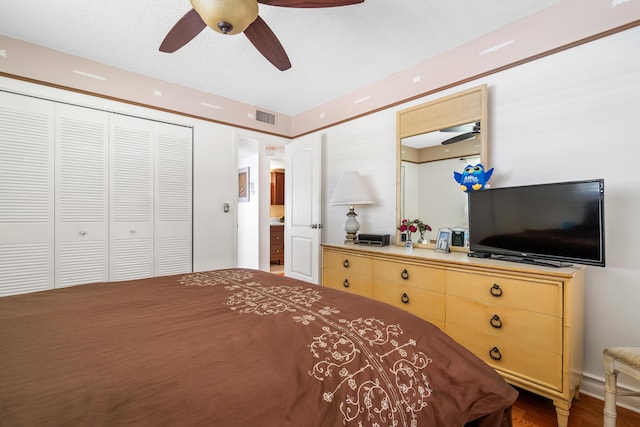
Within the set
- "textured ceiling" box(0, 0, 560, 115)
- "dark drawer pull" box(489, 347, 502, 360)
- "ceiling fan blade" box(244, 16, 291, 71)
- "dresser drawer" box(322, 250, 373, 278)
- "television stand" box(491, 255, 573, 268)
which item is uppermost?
"textured ceiling" box(0, 0, 560, 115)

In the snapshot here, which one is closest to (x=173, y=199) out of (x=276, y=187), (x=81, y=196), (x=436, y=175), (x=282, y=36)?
(x=81, y=196)

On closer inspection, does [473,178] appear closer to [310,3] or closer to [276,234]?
[310,3]

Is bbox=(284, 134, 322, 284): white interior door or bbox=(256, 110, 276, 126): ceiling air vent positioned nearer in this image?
bbox=(284, 134, 322, 284): white interior door

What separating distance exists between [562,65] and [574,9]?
347mm

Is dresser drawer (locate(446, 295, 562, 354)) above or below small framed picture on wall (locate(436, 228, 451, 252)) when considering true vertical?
below

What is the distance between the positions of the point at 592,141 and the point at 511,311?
1.20m

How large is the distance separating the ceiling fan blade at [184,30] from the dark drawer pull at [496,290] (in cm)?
235

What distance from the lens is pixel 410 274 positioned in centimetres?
225

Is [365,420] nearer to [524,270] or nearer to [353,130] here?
[524,270]

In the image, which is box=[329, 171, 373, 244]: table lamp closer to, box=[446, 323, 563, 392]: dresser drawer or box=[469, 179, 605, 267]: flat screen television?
box=[469, 179, 605, 267]: flat screen television

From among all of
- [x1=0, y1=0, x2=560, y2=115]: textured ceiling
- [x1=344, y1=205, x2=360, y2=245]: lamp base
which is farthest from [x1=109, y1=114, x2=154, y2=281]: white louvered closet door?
[x1=344, y1=205, x2=360, y2=245]: lamp base

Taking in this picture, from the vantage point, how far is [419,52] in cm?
257

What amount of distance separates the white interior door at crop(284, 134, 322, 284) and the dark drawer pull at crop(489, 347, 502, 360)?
207cm

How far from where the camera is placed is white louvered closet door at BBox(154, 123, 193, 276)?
3137 millimetres
